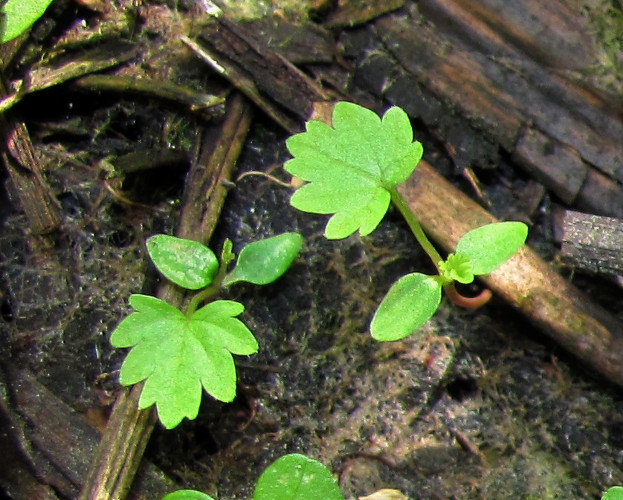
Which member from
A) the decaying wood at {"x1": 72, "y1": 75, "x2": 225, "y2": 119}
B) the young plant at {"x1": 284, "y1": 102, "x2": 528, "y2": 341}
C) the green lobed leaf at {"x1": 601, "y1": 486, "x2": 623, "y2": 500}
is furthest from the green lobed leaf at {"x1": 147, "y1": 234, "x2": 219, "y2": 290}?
the green lobed leaf at {"x1": 601, "y1": 486, "x2": 623, "y2": 500}

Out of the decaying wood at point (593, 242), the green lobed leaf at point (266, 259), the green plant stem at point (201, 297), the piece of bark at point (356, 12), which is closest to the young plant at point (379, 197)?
the green lobed leaf at point (266, 259)

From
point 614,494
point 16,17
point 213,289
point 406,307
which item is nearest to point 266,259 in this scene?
point 213,289

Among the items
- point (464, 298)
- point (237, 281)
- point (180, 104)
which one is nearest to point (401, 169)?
point (464, 298)

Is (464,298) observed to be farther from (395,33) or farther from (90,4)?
(90,4)

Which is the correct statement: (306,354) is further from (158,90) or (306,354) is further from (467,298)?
(158,90)

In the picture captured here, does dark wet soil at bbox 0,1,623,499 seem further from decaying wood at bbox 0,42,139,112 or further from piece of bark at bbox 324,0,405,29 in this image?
piece of bark at bbox 324,0,405,29

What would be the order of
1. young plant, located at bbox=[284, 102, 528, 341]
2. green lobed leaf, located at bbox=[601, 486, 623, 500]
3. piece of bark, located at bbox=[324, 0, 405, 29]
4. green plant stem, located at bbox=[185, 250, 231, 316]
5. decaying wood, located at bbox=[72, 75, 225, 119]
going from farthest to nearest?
1. piece of bark, located at bbox=[324, 0, 405, 29]
2. decaying wood, located at bbox=[72, 75, 225, 119]
3. green plant stem, located at bbox=[185, 250, 231, 316]
4. young plant, located at bbox=[284, 102, 528, 341]
5. green lobed leaf, located at bbox=[601, 486, 623, 500]

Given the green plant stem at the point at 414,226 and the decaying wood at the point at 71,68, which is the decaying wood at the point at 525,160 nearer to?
the green plant stem at the point at 414,226

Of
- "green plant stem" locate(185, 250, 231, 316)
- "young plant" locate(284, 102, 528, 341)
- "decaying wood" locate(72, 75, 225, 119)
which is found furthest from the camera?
"decaying wood" locate(72, 75, 225, 119)
